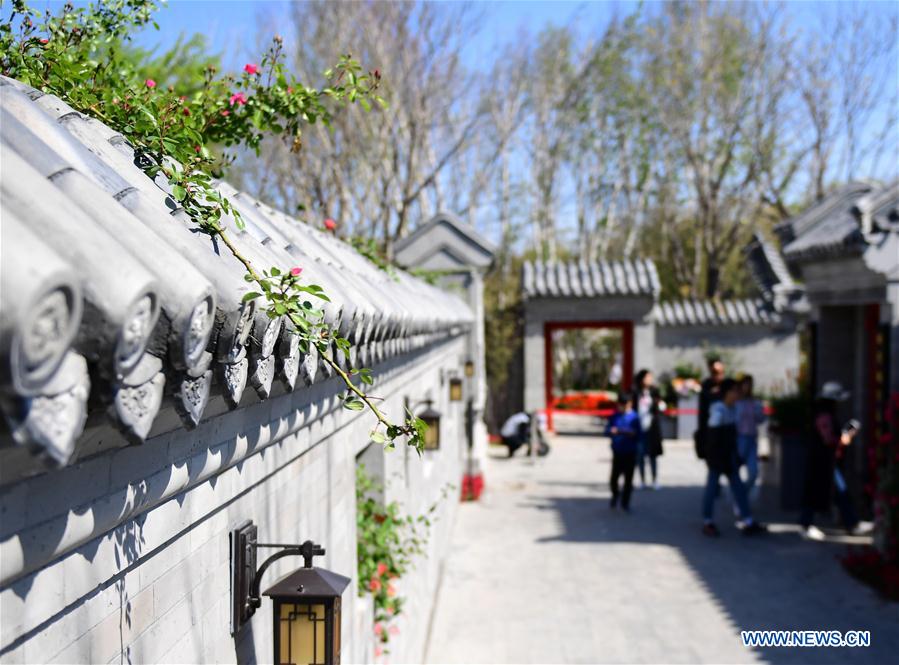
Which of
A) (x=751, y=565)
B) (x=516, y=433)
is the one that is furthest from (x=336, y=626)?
(x=516, y=433)

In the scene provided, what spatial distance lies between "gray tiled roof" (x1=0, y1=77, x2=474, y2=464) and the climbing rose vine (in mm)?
57

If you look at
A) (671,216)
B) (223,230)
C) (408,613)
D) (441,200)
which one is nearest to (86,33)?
(223,230)

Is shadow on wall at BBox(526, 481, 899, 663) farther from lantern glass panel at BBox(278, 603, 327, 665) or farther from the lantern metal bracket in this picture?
the lantern metal bracket

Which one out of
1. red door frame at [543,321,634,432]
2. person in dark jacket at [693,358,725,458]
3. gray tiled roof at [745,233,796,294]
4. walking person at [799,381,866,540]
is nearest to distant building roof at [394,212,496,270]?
person in dark jacket at [693,358,725,458]

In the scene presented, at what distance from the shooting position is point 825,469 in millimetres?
9195

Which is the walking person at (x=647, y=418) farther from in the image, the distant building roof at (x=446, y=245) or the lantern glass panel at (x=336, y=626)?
the lantern glass panel at (x=336, y=626)

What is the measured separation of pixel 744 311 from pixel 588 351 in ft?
32.0

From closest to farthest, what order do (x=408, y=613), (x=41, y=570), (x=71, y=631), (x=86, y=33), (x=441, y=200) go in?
(x=41, y=570)
(x=71, y=631)
(x=86, y=33)
(x=408, y=613)
(x=441, y=200)

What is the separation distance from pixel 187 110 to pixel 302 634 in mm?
1873

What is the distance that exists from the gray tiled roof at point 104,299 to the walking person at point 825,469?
7901 mm

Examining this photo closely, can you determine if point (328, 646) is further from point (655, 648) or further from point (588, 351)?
point (588, 351)

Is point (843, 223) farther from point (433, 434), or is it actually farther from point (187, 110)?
point (187, 110)

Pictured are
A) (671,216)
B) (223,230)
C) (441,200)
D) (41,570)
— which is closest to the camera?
(41,570)

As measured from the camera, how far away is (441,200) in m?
23.2
